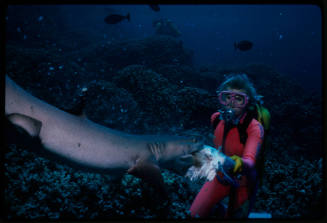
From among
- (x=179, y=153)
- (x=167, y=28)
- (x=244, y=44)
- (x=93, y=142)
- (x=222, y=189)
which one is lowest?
(x=222, y=189)

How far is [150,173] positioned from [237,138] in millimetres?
1376

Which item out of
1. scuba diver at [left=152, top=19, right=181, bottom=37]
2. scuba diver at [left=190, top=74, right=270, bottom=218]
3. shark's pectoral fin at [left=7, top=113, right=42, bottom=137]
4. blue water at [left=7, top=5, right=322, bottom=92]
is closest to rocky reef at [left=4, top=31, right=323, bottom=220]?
shark's pectoral fin at [left=7, top=113, right=42, bottom=137]

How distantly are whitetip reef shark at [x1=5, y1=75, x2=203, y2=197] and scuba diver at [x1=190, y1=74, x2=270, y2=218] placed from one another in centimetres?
68

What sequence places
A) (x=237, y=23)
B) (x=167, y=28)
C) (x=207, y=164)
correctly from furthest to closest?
(x=237, y=23) → (x=167, y=28) → (x=207, y=164)

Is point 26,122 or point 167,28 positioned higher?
point 167,28

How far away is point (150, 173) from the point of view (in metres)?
2.29

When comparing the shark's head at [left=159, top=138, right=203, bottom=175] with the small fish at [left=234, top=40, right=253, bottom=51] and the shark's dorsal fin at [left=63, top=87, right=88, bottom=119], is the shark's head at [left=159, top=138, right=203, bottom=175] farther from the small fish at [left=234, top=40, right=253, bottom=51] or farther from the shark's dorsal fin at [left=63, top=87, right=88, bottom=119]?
the small fish at [left=234, top=40, right=253, bottom=51]

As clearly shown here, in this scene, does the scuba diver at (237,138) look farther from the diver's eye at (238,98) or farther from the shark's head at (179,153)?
the shark's head at (179,153)

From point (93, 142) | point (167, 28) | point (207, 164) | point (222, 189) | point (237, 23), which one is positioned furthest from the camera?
point (237, 23)

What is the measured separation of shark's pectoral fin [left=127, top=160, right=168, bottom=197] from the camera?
2.26 m

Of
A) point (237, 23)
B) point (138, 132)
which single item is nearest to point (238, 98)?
point (138, 132)

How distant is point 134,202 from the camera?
3.11m

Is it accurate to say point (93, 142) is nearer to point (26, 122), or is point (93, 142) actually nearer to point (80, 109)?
point (80, 109)

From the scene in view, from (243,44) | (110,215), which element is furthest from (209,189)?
(243,44)
